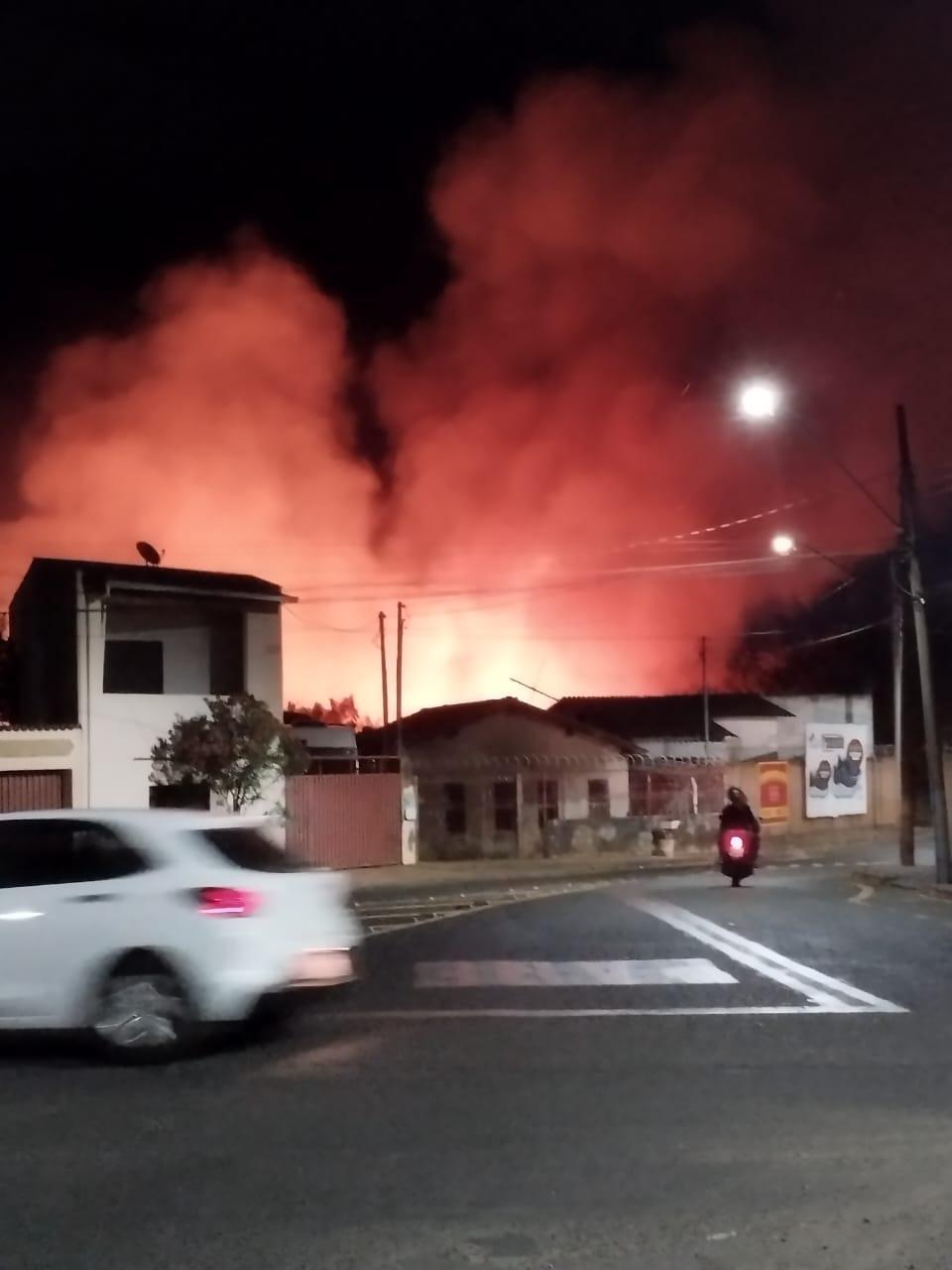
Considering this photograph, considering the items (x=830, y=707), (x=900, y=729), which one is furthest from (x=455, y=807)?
(x=830, y=707)

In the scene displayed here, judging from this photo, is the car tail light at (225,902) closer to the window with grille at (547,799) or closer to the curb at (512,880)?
the curb at (512,880)

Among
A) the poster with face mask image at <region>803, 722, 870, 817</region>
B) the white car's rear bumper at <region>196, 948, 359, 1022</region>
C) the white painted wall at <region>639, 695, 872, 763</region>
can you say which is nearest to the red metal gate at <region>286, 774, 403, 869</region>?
the poster with face mask image at <region>803, 722, 870, 817</region>

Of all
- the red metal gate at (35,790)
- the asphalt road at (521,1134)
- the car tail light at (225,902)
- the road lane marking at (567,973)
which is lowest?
the asphalt road at (521,1134)

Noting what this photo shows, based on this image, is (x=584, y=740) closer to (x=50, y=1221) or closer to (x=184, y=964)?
(x=184, y=964)

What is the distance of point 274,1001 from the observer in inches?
385

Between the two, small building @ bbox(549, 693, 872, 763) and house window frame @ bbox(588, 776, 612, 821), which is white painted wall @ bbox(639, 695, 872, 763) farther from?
house window frame @ bbox(588, 776, 612, 821)

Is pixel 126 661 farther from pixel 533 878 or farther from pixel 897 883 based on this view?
pixel 897 883

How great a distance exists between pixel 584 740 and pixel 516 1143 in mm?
37052

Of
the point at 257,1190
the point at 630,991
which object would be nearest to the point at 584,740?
the point at 630,991

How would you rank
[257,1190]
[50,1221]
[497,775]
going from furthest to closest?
[497,775] → [257,1190] → [50,1221]

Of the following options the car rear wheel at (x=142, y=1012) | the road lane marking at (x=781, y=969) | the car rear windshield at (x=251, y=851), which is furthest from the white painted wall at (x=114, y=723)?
the car rear wheel at (x=142, y=1012)

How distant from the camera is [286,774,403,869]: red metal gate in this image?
113ft

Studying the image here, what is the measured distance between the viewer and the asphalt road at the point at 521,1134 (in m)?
5.94

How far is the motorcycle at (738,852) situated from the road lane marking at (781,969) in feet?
18.7
